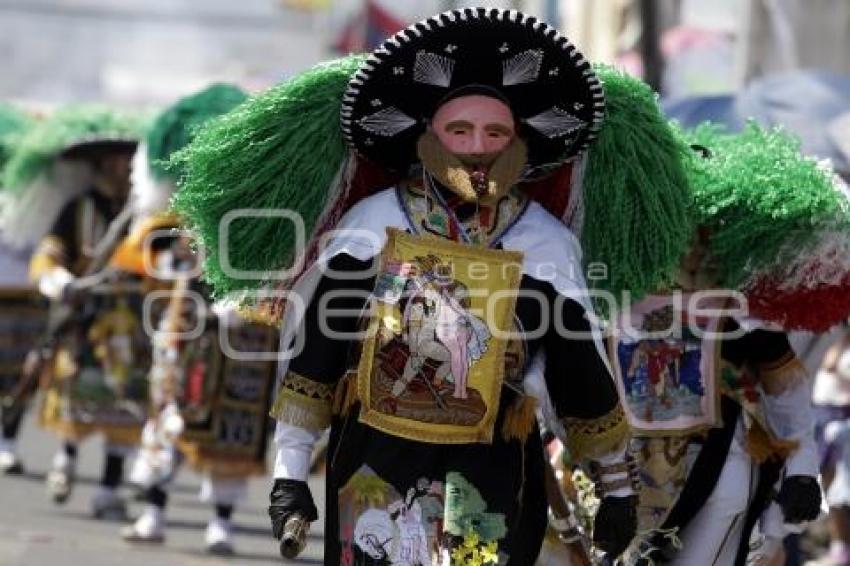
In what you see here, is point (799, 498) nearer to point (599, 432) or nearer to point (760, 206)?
point (760, 206)

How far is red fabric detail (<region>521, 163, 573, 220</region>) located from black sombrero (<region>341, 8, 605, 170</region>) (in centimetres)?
11

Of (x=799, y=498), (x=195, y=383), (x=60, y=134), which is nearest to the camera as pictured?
(x=799, y=498)

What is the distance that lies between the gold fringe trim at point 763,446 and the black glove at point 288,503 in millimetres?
1774

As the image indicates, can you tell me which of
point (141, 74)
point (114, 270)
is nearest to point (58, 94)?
point (141, 74)

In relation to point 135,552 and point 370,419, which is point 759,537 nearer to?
point 370,419

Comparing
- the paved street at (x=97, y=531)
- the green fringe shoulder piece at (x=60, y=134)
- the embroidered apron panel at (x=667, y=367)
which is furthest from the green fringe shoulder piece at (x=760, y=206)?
the green fringe shoulder piece at (x=60, y=134)

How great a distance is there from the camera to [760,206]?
312 inches

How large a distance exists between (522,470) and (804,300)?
4.85ft

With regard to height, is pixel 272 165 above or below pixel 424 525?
above

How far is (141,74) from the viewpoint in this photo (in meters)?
39.8

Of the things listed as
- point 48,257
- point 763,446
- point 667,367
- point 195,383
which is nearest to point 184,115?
point 195,383

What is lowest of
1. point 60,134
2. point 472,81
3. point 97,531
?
point 97,531

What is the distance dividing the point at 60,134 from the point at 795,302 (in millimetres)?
6491

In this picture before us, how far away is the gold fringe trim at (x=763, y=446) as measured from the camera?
8.16 metres
